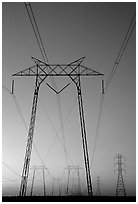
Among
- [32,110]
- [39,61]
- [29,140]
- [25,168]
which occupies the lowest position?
[25,168]


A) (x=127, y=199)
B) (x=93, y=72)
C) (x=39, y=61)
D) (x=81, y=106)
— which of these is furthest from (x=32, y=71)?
Answer: (x=127, y=199)

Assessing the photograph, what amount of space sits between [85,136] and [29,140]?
6.11 metres

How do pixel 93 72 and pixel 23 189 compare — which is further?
pixel 23 189

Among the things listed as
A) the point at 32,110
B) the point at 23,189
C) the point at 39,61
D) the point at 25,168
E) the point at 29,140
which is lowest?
the point at 23,189

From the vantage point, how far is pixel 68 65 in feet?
91.1

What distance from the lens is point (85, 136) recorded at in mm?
35031

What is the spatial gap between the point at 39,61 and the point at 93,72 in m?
5.08

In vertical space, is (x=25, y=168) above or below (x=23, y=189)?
above

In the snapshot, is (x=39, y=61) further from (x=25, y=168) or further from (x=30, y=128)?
(x=25, y=168)

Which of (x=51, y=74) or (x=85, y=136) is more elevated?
(x=51, y=74)

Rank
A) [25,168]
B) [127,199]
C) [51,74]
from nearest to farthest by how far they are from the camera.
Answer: [127,199] < [51,74] < [25,168]

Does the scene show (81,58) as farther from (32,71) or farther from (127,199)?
(127,199)

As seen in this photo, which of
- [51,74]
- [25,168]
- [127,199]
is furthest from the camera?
[25,168]

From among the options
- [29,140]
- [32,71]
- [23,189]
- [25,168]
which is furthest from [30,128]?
[32,71]
